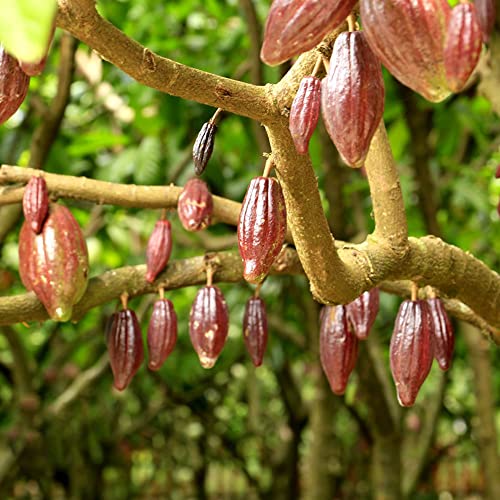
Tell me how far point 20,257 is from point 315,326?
1330mm

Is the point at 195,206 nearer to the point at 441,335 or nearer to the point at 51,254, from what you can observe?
the point at 51,254

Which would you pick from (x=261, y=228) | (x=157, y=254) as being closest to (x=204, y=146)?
(x=261, y=228)

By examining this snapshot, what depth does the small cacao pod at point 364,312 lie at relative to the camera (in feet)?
3.46

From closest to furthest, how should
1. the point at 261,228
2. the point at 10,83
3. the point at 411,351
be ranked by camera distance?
1. the point at 10,83
2. the point at 261,228
3. the point at 411,351

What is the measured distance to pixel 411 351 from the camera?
920mm

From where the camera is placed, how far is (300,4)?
0.49 meters

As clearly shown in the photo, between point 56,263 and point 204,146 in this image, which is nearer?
point 204,146

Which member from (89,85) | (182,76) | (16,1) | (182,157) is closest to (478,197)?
(182,157)

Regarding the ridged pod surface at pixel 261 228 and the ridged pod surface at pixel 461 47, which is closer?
the ridged pod surface at pixel 461 47

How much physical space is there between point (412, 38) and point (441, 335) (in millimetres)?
593

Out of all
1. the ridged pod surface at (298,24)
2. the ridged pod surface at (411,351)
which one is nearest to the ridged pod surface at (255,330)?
the ridged pod surface at (411,351)

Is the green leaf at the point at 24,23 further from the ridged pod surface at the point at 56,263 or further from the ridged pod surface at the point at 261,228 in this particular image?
the ridged pod surface at the point at 56,263

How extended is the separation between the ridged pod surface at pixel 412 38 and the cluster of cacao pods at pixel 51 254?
23.8 inches

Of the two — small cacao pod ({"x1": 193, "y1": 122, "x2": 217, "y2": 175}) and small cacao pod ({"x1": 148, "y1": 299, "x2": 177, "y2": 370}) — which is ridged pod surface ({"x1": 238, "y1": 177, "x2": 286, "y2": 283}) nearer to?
small cacao pod ({"x1": 193, "y1": 122, "x2": 217, "y2": 175})
